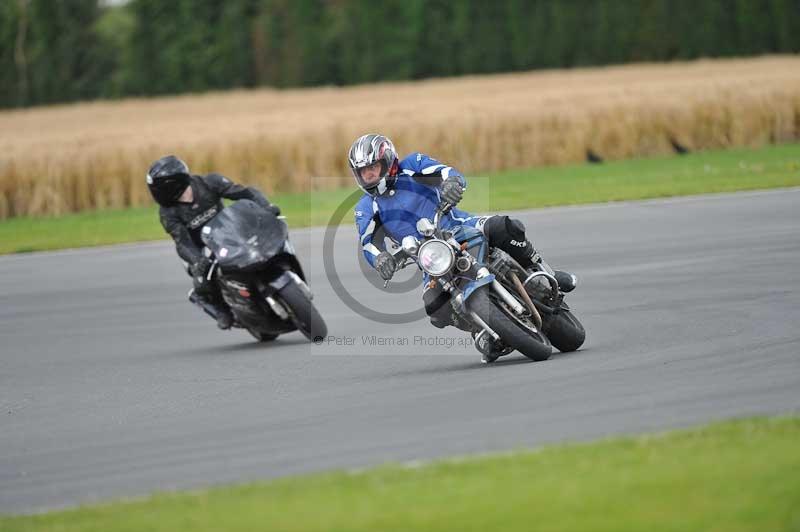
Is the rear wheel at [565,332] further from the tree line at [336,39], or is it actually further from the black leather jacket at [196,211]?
the tree line at [336,39]

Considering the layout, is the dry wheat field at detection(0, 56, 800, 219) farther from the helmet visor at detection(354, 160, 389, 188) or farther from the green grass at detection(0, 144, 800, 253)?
the helmet visor at detection(354, 160, 389, 188)

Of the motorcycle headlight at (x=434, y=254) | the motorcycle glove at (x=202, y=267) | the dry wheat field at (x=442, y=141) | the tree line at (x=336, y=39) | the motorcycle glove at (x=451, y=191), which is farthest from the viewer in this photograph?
the tree line at (x=336, y=39)

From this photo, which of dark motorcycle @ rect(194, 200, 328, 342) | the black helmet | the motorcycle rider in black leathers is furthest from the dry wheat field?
dark motorcycle @ rect(194, 200, 328, 342)

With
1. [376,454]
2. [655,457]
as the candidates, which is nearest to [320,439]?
[376,454]

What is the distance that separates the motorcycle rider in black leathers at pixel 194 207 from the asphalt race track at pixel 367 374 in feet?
1.59

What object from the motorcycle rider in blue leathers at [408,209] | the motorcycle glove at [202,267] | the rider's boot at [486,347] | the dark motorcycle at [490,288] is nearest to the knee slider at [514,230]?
the motorcycle rider in blue leathers at [408,209]

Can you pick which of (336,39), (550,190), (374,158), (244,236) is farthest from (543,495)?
(336,39)

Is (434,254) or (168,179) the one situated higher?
(434,254)

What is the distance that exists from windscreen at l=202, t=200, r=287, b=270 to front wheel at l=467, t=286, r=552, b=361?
10.7 ft

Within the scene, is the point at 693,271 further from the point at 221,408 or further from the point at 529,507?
the point at 529,507

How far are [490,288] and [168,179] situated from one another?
415cm

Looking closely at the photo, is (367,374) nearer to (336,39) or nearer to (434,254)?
(434,254)

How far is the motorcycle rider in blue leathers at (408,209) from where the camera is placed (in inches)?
390

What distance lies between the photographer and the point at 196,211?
13.0 m
